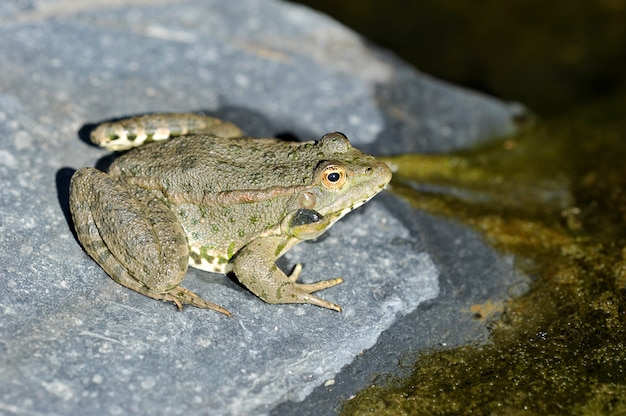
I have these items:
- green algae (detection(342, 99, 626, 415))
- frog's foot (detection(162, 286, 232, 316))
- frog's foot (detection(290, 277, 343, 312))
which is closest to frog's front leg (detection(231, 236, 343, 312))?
frog's foot (detection(290, 277, 343, 312))

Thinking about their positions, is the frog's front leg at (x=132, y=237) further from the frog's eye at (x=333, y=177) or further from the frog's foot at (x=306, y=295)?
the frog's eye at (x=333, y=177)

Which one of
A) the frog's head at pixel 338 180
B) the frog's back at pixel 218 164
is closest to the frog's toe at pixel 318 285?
the frog's head at pixel 338 180

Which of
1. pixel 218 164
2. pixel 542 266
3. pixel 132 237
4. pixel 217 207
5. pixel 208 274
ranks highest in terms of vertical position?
pixel 542 266

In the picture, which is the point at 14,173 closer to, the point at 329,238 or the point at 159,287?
the point at 159,287

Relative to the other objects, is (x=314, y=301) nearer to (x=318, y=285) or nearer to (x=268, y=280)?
(x=318, y=285)

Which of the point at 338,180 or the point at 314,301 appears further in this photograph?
the point at 338,180

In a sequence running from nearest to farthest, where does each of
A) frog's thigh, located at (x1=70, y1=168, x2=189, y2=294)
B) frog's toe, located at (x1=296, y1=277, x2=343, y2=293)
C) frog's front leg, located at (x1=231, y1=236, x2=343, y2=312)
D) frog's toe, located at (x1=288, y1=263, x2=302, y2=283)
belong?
frog's thigh, located at (x1=70, y1=168, x2=189, y2=294)
frog's front leg, located at (x1=231, y1=236, x2=343, y2=312)
frog's toe, located at (x1=296, y1=277, x2=343, y2=293)
frog's toe, located at (x1=288, y1=263, x2=302, y2=283)

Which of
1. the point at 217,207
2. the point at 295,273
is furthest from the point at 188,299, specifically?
the point at 295,273

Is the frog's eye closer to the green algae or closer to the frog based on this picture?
the frog
